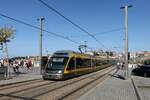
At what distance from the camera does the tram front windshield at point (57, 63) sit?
30.4m

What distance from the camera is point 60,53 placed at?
3203 centimetres

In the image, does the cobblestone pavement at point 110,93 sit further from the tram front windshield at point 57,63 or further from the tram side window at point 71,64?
the tram side window at point 71,64

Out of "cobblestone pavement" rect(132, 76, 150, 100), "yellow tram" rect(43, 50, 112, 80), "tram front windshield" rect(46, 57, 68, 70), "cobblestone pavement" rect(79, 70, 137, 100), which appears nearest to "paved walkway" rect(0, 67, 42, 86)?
"yellow tram" rect(43, 50, 112, 80)

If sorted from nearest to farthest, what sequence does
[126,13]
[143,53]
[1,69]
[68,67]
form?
[1,69] → [68,67] → [126,13] → [143,53]

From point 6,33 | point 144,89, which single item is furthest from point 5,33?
point 144,89

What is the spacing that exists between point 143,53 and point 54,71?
15533cm

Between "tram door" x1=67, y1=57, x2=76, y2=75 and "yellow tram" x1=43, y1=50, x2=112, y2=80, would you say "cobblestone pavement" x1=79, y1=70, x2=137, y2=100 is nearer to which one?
"yellow tram" x1=43, y1=50, x2=112, y2=80

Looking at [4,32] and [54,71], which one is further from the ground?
[4,32]

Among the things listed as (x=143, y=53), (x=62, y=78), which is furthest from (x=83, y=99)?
(x=143, y=53)

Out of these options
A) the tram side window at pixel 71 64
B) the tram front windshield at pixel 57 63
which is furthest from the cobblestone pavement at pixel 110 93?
the tram side window at pixel 71 64

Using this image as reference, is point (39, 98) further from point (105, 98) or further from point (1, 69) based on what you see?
point (1, 69)

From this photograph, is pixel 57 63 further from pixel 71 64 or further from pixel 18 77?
pixel 18 77

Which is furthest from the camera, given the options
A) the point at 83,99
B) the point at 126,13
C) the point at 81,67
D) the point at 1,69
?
the point at 81,67

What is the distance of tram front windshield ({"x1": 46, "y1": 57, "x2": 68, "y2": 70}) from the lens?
30422mm
